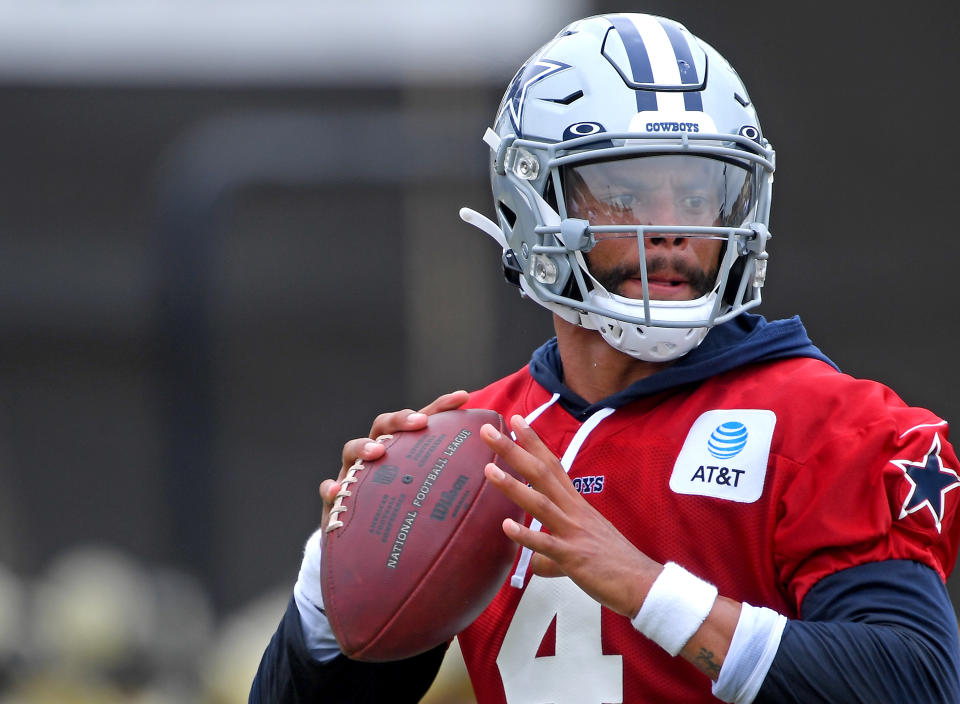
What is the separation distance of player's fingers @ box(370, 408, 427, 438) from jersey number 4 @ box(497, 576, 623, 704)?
0.29 metres

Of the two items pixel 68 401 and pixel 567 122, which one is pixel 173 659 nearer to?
pixel 68 401

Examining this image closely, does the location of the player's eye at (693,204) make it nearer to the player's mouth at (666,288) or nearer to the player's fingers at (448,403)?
the player's mouth at (666,288)

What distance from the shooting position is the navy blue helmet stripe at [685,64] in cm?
188

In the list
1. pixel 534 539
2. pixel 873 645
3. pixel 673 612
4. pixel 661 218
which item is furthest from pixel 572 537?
pixel 661 218

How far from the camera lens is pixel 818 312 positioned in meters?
5.46

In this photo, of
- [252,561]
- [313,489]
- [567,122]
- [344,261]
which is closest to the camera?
[567,122]

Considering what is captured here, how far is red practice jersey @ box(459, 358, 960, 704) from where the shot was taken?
160 centimetres

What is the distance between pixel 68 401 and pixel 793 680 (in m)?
5.80

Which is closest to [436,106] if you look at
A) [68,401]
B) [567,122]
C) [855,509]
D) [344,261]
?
[344,261]

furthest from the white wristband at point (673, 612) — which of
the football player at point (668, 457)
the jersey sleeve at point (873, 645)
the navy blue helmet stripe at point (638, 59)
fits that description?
A: the navy blue helmet stripe at point (638, 59)

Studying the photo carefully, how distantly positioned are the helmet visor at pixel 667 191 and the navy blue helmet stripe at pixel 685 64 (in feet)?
0.30

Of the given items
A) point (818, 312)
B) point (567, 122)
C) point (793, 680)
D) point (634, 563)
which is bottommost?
point (818, 312)

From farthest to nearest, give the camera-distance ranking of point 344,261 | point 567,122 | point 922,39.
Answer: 1. point 344,261
2. point 922,39
3. point 567,122

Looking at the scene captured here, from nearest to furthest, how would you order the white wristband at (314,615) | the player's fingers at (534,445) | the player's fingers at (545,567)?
the player's fingers at (534,445) → the player's fingers at (545,567) → the white wristband at (314,615)
